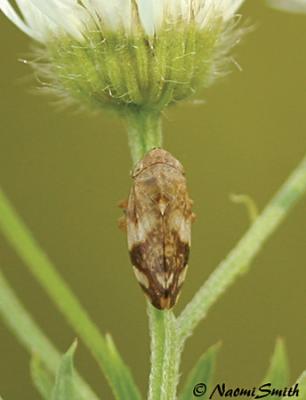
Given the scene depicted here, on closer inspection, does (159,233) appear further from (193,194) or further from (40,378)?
(193,194)

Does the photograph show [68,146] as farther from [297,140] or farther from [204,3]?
[204,3]

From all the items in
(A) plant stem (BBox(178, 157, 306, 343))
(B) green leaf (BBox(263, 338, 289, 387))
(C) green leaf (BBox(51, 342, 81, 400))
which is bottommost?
(B) green leaf (BBox(263, 338, 289, 387))

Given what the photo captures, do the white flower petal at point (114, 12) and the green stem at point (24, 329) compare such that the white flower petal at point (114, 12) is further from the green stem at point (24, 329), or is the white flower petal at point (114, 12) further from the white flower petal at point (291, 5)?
the green stem at point (24, 329)

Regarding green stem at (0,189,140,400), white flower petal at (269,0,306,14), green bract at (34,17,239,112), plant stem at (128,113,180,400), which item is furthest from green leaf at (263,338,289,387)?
white flower petal at (269,0,306,14)

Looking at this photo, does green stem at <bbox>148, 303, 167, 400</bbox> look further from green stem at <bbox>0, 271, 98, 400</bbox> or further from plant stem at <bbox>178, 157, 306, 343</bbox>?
green stem at <bbox>0, 271, 98, 400</bbox>

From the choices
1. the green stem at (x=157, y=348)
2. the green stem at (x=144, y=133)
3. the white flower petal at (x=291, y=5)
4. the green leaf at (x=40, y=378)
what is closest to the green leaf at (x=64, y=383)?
the green stem at (x=157, y=348)

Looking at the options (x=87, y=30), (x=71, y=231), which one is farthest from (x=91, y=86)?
(x=71, y=231)

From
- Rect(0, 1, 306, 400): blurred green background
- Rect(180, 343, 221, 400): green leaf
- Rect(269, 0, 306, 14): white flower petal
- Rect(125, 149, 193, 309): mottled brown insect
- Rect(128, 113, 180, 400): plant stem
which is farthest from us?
Rect(0, 1, 306, 400): blurred green background

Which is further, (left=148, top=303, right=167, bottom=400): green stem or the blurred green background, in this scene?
the blurred green background
